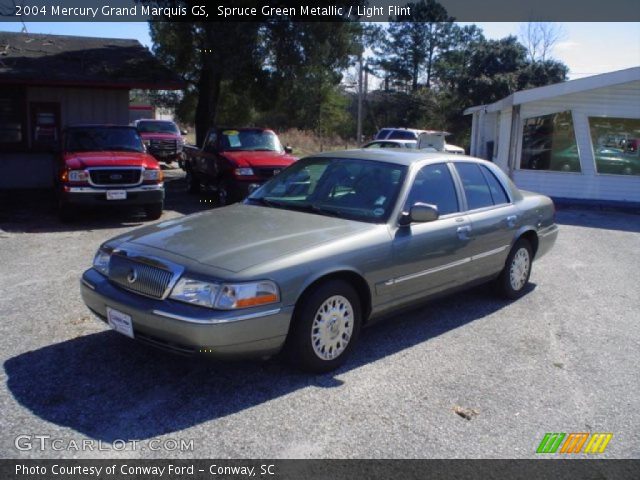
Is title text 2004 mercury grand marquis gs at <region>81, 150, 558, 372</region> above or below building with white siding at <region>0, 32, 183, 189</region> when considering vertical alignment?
below

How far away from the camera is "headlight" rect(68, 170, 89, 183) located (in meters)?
10.0

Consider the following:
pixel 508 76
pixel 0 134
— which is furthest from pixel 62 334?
pixel 508 76

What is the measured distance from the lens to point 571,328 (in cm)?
580

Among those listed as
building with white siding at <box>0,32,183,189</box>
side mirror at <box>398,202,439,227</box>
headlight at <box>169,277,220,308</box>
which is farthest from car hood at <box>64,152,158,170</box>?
headlight at <box>169,277,220,308</box>

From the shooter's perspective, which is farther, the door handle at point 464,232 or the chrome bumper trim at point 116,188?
the chrome bumper trim at point 116,188

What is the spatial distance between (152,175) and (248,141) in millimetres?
2956

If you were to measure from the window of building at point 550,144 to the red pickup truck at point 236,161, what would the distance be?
640 centimetres

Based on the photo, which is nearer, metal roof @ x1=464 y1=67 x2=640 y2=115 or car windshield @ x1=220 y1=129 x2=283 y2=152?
car windshield @ x1=220 y1=129 x2=283 y2=152

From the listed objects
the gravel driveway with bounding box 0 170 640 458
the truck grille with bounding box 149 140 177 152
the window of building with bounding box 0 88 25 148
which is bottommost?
the gravel driveway with bounding box 0 170 640 458

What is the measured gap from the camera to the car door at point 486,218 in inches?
227

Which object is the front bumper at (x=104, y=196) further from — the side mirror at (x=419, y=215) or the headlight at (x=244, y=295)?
the headlight at (x=244, y=295)

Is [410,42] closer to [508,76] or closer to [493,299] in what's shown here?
[508,76]

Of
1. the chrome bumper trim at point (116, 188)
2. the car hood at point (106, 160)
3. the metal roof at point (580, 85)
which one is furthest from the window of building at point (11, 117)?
the metal roof at point (580, 85)

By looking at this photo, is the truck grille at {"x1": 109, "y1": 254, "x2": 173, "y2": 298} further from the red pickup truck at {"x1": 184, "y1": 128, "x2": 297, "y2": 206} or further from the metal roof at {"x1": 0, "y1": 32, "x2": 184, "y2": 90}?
the metal roof at {"x1": 0, "y1": 32, "x2": 184, "y2": 90}
